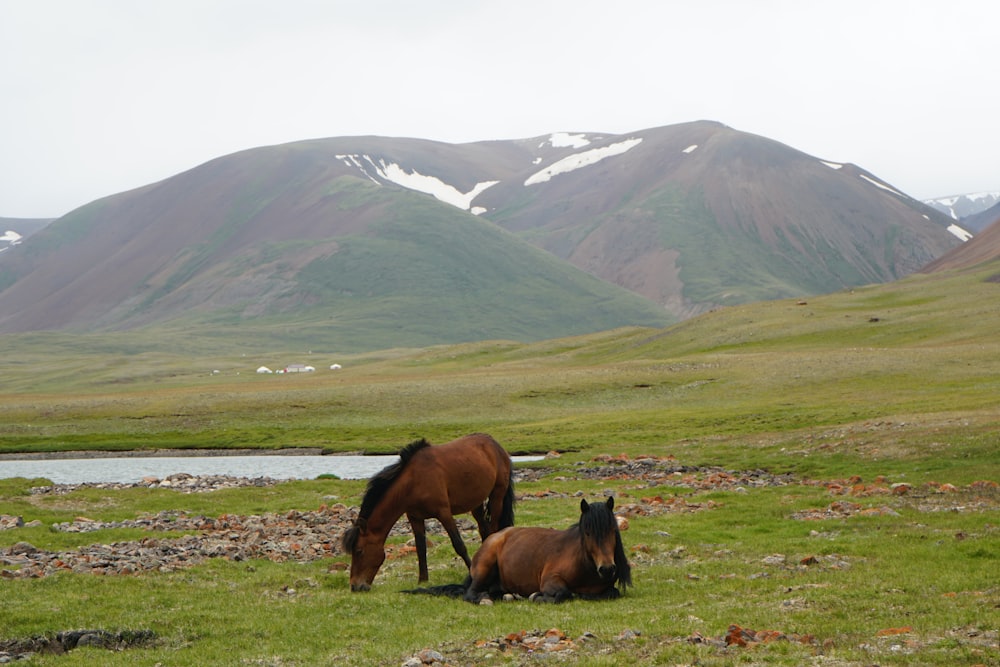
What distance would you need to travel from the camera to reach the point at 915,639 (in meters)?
12.9

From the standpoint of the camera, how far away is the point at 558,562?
1811cm

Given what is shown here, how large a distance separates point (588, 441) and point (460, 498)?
135 ft

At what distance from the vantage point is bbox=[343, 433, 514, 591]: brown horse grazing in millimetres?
19922

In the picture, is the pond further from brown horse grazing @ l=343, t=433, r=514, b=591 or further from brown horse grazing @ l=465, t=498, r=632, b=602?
brown horse grazing @ l=465, t=498, r=632, b=602

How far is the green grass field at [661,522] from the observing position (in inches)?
568

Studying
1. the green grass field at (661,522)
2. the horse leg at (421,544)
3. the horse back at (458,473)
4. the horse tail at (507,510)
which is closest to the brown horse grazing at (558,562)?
the green grass field at (661,522)

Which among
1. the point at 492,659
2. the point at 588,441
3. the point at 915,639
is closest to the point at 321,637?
the point at 492,659

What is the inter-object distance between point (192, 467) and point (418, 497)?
49.5 metres

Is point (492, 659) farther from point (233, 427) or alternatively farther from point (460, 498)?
point (233, 427)

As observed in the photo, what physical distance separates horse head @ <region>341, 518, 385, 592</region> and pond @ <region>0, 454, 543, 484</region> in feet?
113

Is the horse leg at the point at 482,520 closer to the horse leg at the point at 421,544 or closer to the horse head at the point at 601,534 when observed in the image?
the horse leg at the point at 421,544

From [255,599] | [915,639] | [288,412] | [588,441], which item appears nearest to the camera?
[915,639]

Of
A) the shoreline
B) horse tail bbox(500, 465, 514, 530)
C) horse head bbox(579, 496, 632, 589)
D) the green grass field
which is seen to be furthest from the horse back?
the shoreline

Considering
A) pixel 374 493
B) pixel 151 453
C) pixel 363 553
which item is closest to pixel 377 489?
pixel 374 493
